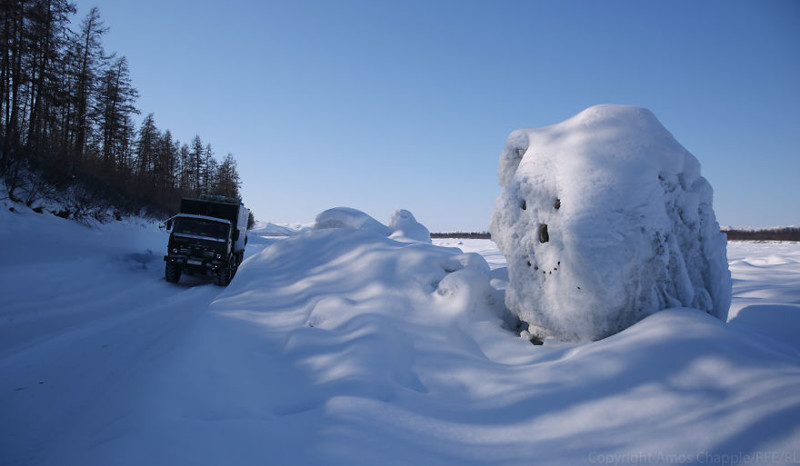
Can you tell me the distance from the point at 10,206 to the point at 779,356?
18.7m

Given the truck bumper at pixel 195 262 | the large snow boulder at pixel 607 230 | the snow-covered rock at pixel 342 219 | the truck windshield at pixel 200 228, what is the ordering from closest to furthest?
the large snow boulder at pixel 607 230
the truck bumper at pixel 195 262
the truck windshield at pixel 200 228
the snow-covered rock at pixel 342 219

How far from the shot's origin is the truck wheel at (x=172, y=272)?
1192 cm

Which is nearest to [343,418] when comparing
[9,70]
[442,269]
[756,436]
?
[756,436]

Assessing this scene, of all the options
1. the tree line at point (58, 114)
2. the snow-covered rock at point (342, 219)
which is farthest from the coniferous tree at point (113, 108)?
the snow-covered rock at point (342, 219)

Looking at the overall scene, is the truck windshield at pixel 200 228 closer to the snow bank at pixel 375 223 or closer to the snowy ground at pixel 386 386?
the snow bank at pixel 375 223

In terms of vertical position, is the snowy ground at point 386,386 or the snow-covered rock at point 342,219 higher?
the snow-covered rock at point 342,219

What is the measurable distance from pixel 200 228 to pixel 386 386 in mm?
11160

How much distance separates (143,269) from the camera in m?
13.6

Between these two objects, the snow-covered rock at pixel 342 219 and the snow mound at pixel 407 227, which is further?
the snow mound at pixel 407 227

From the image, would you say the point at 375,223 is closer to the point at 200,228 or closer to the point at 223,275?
the point at 200,228

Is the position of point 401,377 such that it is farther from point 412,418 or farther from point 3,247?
point 3,247

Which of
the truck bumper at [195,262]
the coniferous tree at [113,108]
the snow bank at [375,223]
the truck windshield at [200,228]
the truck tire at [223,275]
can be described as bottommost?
the truck tire at [223,275]

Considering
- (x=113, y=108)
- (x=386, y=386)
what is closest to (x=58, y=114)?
(x=113, y=108)

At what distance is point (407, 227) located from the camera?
74.8 feet
